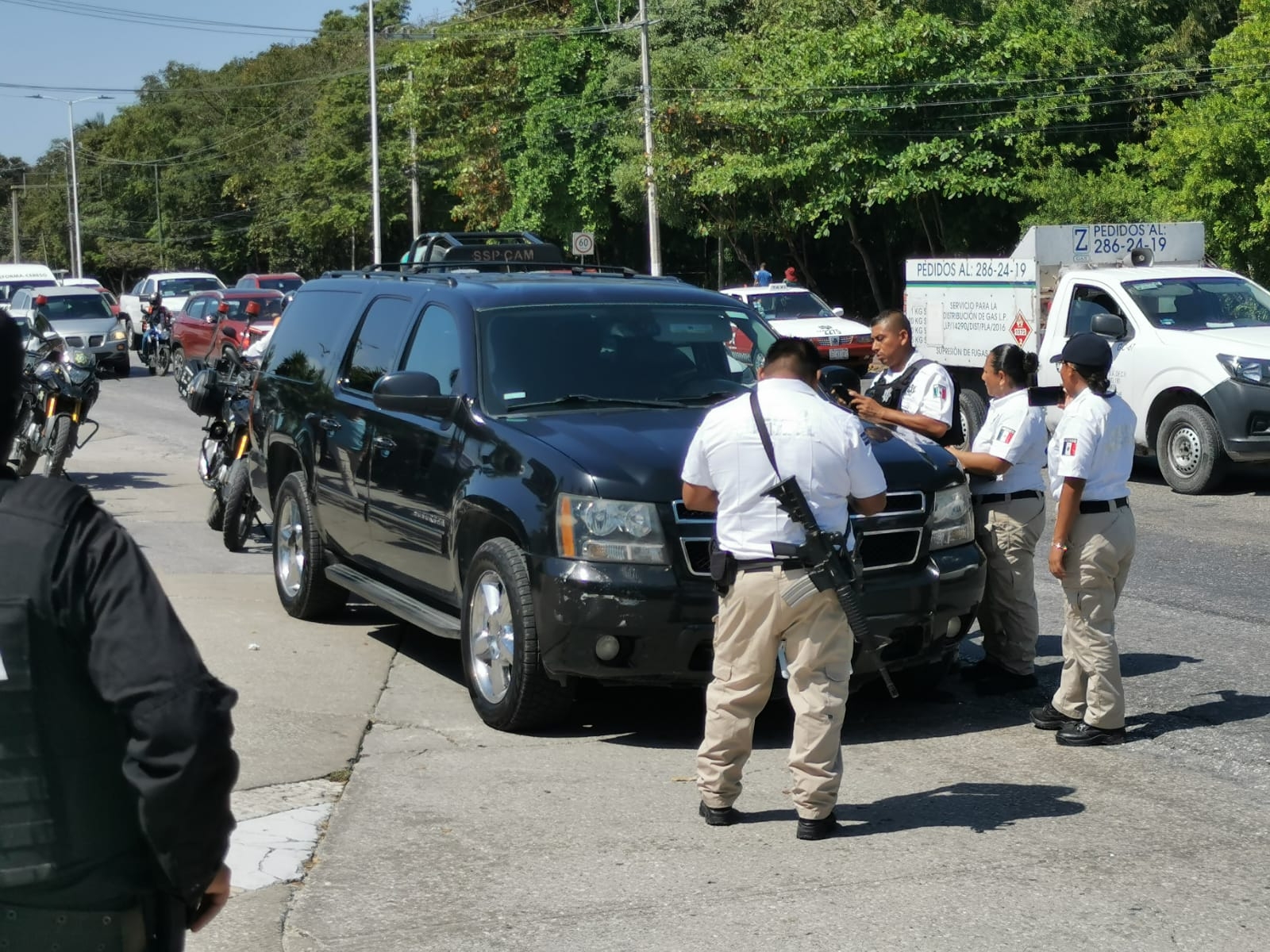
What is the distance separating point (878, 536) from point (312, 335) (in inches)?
163

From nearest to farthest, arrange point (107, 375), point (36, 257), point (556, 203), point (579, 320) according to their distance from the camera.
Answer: point (579, 320) → point (107, 375) → point (556, 203) → point (36, 257)

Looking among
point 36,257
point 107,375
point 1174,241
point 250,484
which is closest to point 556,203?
point 107,375

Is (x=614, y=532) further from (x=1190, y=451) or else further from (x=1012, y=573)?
(x=1190, y=451)

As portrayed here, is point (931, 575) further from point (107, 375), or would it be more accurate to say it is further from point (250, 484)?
point (107, 375)

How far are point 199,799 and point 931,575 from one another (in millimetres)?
4611

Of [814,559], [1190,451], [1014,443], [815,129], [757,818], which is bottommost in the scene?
[757,818]

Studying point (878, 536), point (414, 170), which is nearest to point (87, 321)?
point (414, 170)

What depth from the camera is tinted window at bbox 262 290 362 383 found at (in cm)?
898

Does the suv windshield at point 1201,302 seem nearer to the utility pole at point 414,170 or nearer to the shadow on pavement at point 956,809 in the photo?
the shadow on pavement at point 956,809

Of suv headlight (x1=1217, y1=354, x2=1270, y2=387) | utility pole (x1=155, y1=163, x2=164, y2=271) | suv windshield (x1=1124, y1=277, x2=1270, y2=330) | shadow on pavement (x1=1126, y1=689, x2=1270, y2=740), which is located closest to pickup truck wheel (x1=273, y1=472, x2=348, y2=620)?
shadow on pavement (x1=1126, y1=689, x2=1270, y2=740)

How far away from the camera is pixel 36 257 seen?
133375mm

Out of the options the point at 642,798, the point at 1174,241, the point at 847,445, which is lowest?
the point at 642,798

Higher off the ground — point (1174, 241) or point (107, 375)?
point (1174, 241)

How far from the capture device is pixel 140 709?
93.2 inches
